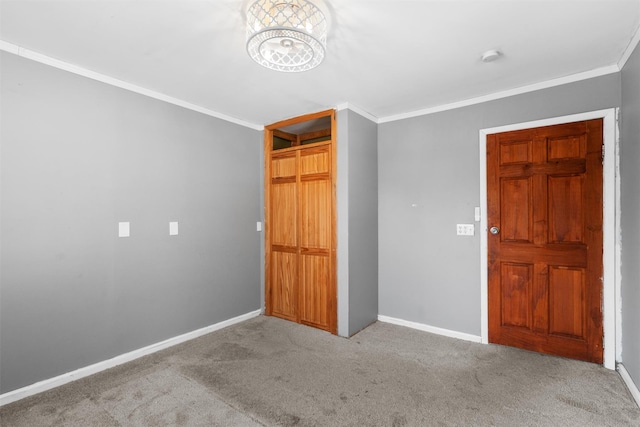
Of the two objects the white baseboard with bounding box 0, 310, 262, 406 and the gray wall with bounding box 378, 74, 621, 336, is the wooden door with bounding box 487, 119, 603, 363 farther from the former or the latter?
the white baseboard with bounding box 0, 310, 262, 406

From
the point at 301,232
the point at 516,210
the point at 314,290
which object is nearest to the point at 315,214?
the point at 301,232

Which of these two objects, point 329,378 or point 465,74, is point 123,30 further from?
point 329,378

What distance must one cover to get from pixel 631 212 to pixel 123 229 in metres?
3.85

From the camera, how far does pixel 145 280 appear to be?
276 cm

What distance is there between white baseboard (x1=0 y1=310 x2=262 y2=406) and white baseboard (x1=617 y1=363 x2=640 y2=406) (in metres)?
3.39

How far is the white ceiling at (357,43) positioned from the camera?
5.67 ft

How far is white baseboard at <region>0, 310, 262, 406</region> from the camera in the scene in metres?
2.06

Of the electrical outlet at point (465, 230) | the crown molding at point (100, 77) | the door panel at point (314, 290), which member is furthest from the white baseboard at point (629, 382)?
the crown molding at point (100, 77)

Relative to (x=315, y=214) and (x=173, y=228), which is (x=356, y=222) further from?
(x=173, y=228)

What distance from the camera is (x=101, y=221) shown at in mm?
2482

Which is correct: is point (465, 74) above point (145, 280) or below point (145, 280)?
above

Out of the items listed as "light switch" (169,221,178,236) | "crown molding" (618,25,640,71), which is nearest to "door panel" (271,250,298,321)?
"light switch" (169,221,178,236)

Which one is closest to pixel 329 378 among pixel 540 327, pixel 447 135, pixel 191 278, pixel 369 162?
pixel 191 278

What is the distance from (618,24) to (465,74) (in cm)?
90
